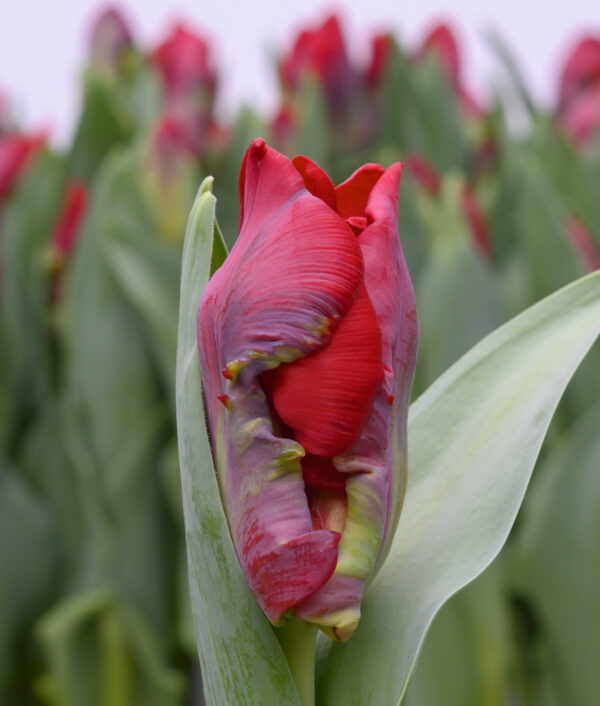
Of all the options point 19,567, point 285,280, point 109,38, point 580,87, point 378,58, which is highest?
point 109,38

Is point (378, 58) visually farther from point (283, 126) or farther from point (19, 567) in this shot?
point (19, 567)

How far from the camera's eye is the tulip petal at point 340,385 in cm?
25

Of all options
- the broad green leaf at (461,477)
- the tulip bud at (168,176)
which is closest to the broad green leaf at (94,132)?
the tulip bud at (168,176)

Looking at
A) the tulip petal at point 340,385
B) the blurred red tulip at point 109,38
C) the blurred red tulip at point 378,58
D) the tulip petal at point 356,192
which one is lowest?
the tulip petal at point 340,385

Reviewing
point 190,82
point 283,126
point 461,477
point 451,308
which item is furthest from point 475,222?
point 461,477

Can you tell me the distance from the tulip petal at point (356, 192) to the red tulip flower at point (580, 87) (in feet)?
3.18

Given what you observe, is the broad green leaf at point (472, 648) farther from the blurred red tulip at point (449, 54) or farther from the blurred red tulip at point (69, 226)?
the blurred red tulip at point (449, 54)

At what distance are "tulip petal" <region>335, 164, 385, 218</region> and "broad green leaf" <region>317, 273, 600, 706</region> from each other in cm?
7

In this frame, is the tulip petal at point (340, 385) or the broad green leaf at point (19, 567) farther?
the broad green leaf at point (19, 567)

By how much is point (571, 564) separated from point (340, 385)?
60 cm

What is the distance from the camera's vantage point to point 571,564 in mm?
792

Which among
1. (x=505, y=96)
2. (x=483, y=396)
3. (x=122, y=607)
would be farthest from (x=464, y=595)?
(x=505, y=96)

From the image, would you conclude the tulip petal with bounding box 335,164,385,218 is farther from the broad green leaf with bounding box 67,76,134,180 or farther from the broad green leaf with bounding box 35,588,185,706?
the broad green leaf with bounding box 67,76,134,180

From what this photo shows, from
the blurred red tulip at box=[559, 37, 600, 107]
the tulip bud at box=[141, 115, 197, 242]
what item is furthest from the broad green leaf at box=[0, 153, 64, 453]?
the blurred red tulip at box=[559, 37, 600, 107]
